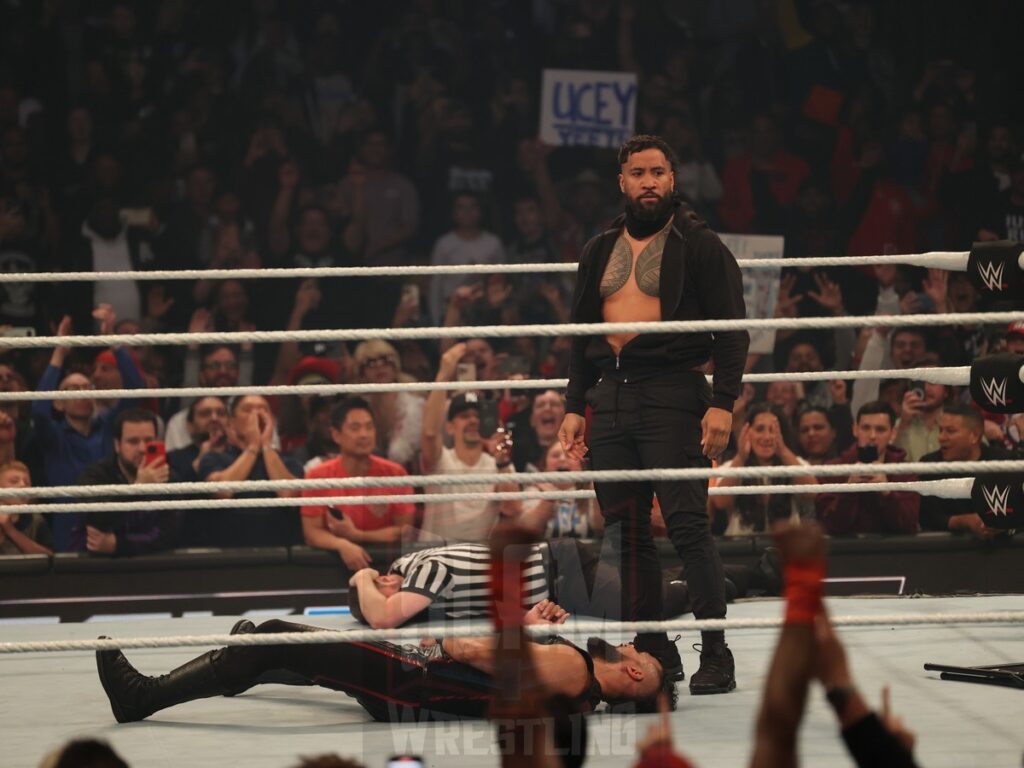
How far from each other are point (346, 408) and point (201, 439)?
91cm

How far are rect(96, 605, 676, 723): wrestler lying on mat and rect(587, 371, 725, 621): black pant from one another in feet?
0.61

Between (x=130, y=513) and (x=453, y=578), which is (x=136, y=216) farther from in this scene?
(x=453, y=578)

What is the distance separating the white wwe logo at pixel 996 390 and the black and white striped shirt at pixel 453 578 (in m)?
1.25

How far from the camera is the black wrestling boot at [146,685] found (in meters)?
2.84

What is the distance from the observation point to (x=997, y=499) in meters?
2.89

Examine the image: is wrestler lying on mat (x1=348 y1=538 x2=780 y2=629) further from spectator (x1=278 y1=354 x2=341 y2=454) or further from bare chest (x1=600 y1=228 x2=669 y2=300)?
spectator (x1=278 y1=354 x2=341 y2=454)

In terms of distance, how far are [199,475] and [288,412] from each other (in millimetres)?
610

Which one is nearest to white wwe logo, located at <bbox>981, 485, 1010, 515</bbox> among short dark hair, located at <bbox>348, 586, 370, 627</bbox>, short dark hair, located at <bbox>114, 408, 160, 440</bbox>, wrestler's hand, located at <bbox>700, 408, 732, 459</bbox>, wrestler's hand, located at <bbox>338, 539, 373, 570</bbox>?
wrestler's hand, located at <bbox>700, 408, 732, 459</bbox>

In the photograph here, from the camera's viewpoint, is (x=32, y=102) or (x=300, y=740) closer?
(x=300, y=740)

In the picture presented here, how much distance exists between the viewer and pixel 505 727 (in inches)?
58.1

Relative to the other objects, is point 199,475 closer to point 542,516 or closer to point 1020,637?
point 542,516

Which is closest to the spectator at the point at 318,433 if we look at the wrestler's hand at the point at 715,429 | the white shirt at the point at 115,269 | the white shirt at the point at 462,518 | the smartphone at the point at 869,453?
the white shirt at the point at 462,518

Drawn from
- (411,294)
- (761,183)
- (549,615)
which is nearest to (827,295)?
(761,183)

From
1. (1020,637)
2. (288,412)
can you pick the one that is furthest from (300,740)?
(288,412)
